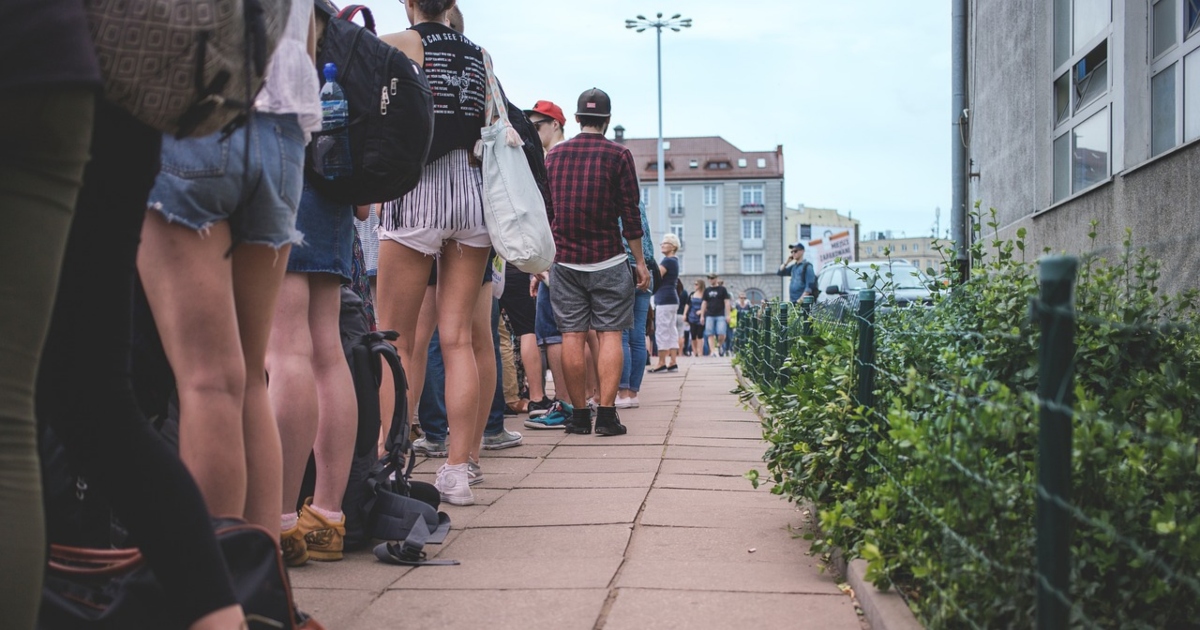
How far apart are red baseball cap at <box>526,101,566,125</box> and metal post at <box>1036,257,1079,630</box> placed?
630 centimetres

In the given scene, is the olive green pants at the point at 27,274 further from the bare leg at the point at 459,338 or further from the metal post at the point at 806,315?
the metal post at the point at 806,315

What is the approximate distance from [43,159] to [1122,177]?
7.38 meters

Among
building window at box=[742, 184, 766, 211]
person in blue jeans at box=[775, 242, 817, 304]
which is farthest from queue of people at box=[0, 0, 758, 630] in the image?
building window at box=[742, 184, 766, 211]

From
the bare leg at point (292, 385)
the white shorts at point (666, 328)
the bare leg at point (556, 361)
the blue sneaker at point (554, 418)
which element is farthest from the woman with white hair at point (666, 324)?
the bare leg at point (292, 385)

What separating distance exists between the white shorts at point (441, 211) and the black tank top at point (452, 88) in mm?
69

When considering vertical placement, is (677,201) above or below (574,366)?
above

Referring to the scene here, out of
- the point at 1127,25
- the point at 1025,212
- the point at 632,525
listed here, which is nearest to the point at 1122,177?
the point at 1127,25

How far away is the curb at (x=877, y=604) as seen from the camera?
8.84 feet

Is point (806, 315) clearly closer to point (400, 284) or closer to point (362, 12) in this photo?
point (400, 284)

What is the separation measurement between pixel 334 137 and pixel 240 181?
941mm

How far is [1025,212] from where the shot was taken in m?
11.3

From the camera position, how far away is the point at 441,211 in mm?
4527

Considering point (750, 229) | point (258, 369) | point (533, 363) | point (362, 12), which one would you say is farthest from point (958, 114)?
point (750, 229)

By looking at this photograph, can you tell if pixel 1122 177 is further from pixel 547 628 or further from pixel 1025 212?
pixel 547 628
